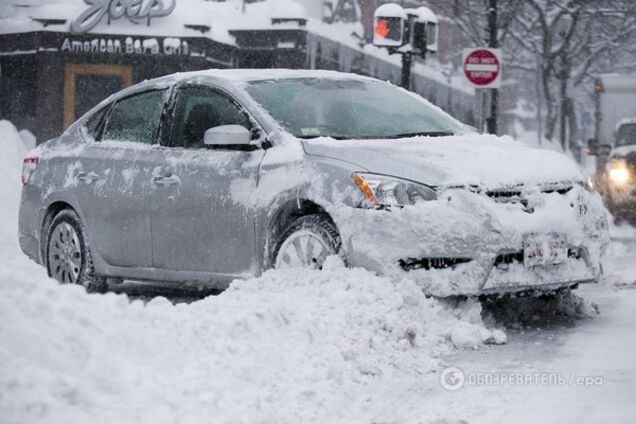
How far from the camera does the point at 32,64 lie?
31.2 m

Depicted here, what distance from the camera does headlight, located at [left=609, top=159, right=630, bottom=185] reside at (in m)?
17.5

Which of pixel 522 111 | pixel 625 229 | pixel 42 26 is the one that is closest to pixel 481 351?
pixel 625 229

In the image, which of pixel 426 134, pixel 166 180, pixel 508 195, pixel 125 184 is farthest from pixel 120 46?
pixel 508 195

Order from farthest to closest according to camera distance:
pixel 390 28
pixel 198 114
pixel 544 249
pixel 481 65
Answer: pixel 481 65
pixel 390 28
pixel 198 114
pixel 544 249

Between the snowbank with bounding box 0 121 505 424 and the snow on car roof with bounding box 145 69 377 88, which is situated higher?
the snow on car roof with bounding box 145 69 377 88

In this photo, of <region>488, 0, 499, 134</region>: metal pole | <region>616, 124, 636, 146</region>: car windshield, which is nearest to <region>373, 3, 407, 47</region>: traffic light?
<region>616, 124, 636, 146</region>: car windshield

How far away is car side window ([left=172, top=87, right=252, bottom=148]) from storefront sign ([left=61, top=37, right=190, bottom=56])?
21.5 meters

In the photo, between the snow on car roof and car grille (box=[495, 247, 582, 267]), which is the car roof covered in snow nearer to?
the snow on car roof

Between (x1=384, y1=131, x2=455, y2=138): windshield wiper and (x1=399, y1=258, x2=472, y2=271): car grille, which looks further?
(x1=384, y1=131, x2=455, y2=138): windshield wiper

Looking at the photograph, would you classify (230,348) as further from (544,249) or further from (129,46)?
(129,46)

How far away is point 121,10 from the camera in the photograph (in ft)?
95.7

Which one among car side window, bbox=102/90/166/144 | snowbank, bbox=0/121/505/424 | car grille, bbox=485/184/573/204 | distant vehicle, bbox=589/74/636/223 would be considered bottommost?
distant vehicle, bbox=589/74/636/223

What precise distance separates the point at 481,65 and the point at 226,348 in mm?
13313

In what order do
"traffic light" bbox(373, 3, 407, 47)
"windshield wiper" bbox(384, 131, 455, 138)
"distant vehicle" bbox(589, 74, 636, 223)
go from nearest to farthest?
"windshield wiper" bbox(384, 131, 455, 138) < "traffic light" bbox(373, 3, 407, 47) < "distant vehicle" bbox(589, 74, 636, 223)
